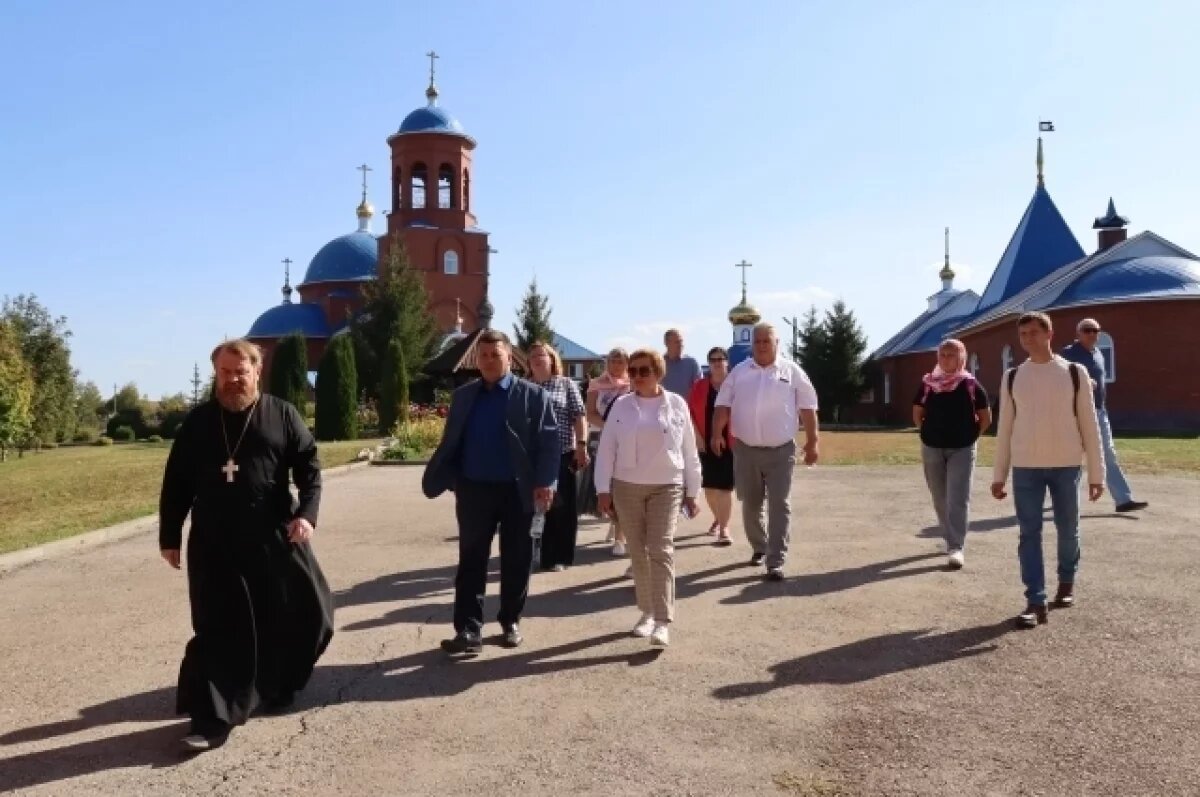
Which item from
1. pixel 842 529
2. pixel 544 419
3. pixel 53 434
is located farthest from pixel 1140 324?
pixel 53 434

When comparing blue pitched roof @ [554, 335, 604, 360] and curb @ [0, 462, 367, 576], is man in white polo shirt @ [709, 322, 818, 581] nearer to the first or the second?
curb @ [0, 462, 367, 576]

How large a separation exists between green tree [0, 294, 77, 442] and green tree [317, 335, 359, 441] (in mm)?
17595

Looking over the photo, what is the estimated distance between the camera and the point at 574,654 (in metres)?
5.45

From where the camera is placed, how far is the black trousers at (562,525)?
805 centimetres

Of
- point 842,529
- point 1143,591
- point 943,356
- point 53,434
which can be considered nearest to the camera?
point 1143,591

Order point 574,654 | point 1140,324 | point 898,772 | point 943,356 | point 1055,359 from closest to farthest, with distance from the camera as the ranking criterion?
point 898,772 < point 574,654 < point 1055,359 < point 943,356 < point 1140,324

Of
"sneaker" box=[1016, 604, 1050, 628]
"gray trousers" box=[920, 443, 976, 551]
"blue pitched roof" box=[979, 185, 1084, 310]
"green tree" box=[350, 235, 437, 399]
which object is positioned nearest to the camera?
"sneaker" box=[1016, 604, 1050, 628]

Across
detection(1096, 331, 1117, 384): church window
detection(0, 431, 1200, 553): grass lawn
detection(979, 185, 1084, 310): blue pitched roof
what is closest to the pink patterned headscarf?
detection(0, 431, 1200, 553): grass lawn

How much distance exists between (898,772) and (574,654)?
2160mm

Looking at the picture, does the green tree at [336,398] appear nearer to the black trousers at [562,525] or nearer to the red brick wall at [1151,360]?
the red brick wall at [1151,360]

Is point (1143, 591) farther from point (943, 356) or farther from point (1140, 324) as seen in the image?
point (1140, 324)

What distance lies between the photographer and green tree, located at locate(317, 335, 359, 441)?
30828 millimetres

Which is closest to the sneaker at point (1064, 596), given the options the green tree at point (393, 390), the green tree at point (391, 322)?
the green tree at point (393, 390)

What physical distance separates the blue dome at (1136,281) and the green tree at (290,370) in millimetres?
26661
